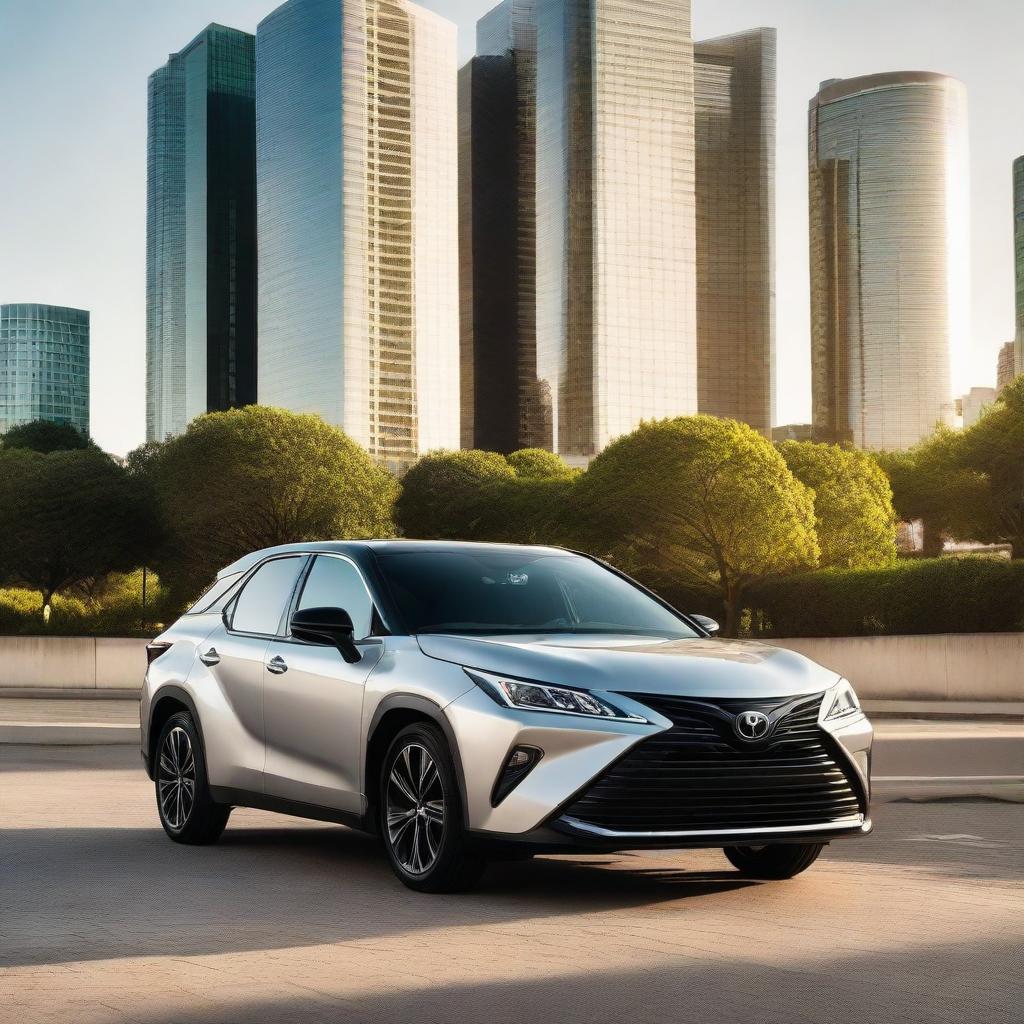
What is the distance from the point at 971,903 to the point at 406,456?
459 ft

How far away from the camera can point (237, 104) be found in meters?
181

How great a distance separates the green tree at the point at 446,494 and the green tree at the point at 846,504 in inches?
667

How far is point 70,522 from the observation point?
5950cm

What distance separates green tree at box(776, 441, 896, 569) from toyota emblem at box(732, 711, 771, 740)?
50.9 m

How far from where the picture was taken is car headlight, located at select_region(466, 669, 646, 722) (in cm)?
688

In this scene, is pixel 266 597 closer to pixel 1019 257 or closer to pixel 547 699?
pixel 547 699

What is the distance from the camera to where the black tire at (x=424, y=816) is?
23.7ft

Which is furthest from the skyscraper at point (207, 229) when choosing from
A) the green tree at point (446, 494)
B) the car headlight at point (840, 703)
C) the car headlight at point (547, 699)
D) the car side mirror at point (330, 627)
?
the car headlight at point (547, 699)

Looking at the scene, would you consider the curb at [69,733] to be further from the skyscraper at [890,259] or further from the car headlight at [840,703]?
the skyscraper at [890,259]

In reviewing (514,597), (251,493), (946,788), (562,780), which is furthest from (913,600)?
(251,493)

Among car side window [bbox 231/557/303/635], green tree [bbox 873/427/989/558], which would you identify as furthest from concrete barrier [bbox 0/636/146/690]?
green tree [bbox 873/427/989/558]

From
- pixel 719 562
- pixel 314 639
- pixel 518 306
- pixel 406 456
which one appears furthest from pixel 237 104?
pixel 314 639

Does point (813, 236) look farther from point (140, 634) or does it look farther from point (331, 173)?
point (140, 634)

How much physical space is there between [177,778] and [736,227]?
16830 cm
